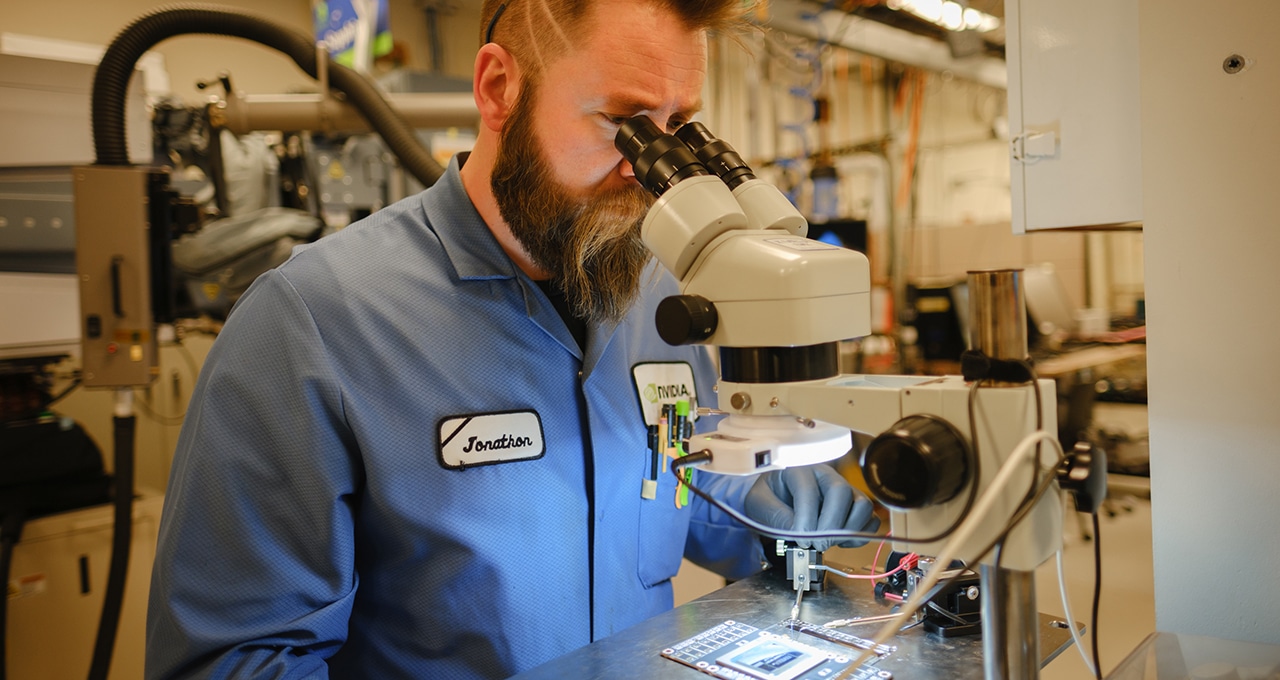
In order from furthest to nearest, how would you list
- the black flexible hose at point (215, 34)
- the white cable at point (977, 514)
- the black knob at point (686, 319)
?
the black flexible hose at point (215, 34) → the black knob at point (686, 319) → the white cable at point (977, 514)

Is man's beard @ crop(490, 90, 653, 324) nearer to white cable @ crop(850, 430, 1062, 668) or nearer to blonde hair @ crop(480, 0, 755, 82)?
blonde hair @ crop(480, 0, 755, 82)

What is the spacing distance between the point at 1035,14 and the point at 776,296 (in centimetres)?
70

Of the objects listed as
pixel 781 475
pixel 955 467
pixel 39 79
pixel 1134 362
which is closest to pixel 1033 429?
pixel 955 467

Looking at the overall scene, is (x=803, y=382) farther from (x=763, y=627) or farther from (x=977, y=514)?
(x=763, y=627)

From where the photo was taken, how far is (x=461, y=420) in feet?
3.11

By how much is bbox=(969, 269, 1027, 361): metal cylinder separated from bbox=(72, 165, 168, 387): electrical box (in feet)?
5.73

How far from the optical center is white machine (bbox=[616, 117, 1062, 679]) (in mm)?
564

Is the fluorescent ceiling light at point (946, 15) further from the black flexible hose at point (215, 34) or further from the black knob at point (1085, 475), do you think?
the black knob at point (1085, 475)

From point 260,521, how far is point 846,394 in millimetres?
650

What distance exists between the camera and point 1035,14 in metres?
1.02

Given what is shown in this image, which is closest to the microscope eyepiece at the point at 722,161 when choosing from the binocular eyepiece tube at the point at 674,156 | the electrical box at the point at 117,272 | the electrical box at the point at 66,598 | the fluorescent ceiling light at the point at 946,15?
the binocular eyepiece tube at the point at 674,156

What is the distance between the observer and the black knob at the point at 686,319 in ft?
2.09

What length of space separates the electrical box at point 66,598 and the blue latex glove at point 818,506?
1936mm

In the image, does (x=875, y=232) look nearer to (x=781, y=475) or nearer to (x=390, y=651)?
(x=781, y=475)
